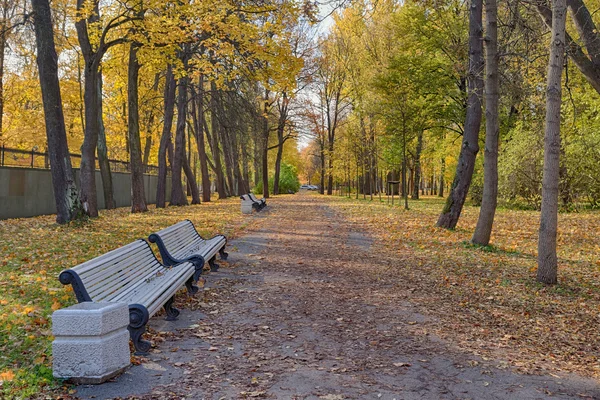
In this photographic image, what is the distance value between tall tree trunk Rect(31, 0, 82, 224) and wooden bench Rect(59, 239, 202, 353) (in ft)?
25.5

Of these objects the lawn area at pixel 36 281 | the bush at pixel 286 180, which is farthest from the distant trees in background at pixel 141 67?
the bush at pixel 286 180

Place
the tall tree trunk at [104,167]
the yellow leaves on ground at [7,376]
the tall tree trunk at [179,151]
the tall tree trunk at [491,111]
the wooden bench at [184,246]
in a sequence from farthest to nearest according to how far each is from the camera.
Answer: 1. the tall tree trunk at [179,151]
2. the tall tree trunk at [104,167]
3. the tall tree trunk at [491,111]
4. the wooden bench at [184,246]
5. the yellow leaves on ground at [7,376]

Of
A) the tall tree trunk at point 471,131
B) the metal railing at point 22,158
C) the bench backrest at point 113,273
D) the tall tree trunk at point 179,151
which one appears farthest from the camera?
the tall tree trunk at point 179,151

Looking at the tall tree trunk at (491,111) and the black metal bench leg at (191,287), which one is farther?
the tall tree trunk at (491,111)

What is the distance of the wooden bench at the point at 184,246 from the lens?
7383 mm

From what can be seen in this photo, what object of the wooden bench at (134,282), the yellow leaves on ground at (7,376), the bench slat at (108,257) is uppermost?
the bench slat at (108,257)

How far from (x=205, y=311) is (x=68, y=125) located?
1149 inches

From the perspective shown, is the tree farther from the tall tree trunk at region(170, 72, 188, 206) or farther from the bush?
the bush

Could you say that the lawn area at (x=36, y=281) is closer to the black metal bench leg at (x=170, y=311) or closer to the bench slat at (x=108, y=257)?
the bench slat at (x=108, y=257)

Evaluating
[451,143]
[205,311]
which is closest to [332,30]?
[451,143]

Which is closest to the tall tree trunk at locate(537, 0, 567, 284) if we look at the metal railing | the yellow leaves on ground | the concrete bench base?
the concrete bench base

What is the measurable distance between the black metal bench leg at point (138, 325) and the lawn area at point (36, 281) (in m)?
0.71

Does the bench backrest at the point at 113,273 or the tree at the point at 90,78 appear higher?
the tree at the point at 90,78

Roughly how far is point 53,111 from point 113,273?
367 inches
